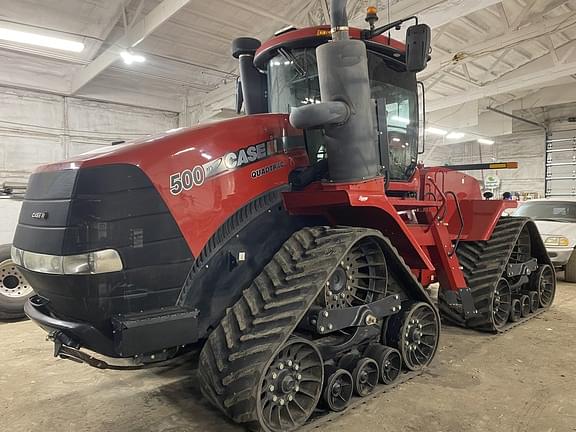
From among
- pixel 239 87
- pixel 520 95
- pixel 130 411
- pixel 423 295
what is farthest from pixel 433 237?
pixel 520 95

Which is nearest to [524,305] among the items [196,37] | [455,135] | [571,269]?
[571,269]

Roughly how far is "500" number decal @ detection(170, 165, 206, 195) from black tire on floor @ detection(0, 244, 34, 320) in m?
4.15

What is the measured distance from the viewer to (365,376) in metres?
3.00

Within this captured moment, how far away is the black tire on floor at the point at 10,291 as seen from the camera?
5570 millimetres

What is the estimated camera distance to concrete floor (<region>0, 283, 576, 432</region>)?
9.03 ft

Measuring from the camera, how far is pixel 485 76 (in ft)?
41.4

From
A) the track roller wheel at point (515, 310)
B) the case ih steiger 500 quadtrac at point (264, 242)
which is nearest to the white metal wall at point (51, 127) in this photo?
the case ih steiger 500 quadtrac at point (264, 242)

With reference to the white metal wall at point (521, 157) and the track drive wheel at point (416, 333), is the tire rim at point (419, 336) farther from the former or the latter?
the white metal wall at point (521, 157)

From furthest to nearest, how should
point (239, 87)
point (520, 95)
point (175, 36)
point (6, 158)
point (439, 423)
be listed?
point (520, 95), point (6, 158), point (175, 36), point (239, 87), point (439, 423)

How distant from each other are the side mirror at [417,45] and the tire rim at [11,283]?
17.5 ft

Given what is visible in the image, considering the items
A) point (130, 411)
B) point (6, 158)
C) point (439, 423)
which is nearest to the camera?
point (439, 423)

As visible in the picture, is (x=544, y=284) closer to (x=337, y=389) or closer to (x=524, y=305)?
(x=524, y=305)

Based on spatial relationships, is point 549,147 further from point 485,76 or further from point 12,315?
point 12,315

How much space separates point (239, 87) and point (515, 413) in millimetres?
3317
